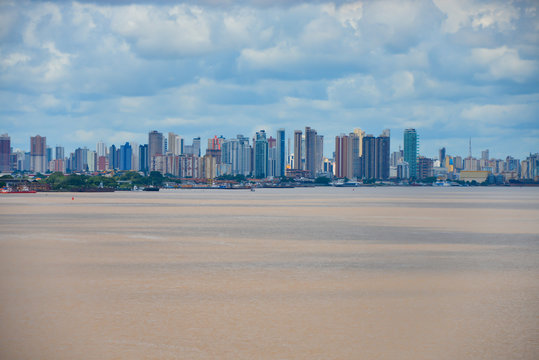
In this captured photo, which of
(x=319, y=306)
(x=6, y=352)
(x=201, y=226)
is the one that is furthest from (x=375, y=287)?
(x=201, y=226)

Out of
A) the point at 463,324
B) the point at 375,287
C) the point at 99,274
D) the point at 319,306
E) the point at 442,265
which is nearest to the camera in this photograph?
the point at 463,324

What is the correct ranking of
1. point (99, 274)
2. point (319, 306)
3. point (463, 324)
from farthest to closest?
point (99, 274) < point (319, 306) < point (463, 324)

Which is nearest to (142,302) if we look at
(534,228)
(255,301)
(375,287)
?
(255,301)

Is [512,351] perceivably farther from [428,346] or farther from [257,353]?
[257,353]

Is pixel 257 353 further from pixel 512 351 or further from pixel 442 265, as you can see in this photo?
pixel 442 265

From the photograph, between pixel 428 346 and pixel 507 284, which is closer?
pixel 428 346

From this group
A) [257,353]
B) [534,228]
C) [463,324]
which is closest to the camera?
[257,353]
